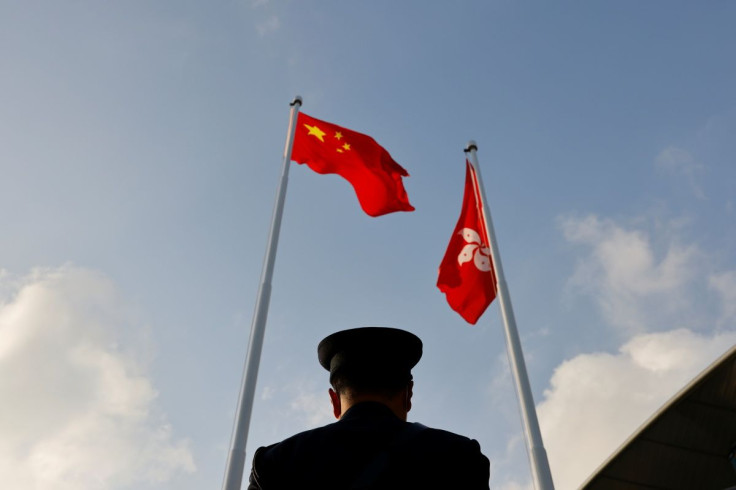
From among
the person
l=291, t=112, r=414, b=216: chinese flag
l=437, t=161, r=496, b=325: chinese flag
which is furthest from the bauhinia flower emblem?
the person

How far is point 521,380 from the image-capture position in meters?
8.63

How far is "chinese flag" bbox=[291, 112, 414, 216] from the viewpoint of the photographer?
437 inches

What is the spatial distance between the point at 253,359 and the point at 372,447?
5378 mm

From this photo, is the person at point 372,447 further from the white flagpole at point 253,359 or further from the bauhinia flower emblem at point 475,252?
the bauhinia flower emblem at point 475,252

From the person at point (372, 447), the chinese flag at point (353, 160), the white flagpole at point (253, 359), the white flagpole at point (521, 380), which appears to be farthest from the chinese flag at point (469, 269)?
the person at point (372, 447)

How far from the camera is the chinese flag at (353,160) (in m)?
11.1

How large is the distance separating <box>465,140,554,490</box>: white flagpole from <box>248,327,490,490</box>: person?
19.5 ft

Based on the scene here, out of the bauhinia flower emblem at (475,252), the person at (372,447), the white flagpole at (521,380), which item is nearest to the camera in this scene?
the person at (372,447)

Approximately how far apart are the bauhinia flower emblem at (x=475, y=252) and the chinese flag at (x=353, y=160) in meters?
1.23

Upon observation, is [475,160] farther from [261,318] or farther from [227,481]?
[227,481]

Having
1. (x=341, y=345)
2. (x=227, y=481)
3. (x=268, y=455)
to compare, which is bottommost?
(x=268, y=455)

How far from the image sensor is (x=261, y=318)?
7.65 metres

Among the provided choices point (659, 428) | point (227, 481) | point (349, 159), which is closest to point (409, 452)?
point (227, 481)

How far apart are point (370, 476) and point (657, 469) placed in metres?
17.8
